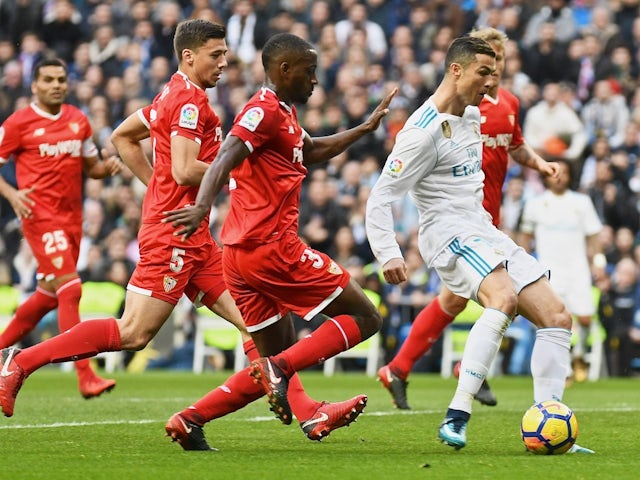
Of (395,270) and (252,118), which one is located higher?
(252,118)

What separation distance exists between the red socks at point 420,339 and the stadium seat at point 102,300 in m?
8.30

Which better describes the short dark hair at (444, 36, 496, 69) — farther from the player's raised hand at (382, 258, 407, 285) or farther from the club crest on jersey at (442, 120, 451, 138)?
the player's raised hand at (382, 258, 407, 285)

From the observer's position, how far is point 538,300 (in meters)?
7.86

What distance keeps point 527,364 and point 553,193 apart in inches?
121

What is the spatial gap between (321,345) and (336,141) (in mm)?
1356

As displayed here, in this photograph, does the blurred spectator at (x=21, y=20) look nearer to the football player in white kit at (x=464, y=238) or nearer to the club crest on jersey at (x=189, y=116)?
the club crest on jersey at (x=189, y=116)

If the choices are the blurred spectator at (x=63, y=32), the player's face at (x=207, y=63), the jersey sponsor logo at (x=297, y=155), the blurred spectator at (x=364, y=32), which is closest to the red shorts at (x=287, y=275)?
the jersey sponsor logo at (x=297, y=155)

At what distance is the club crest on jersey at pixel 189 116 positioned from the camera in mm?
8352

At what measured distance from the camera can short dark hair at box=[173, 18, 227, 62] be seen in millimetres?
Result: 8773

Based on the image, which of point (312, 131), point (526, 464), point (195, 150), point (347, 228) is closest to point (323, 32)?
point (312, 131)

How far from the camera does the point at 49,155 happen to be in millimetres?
11930

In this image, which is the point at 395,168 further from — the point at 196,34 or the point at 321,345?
the point at 196,34

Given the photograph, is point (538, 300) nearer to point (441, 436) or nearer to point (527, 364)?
point (441, 436)

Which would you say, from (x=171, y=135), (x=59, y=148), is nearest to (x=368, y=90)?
(x=59, y=148)
